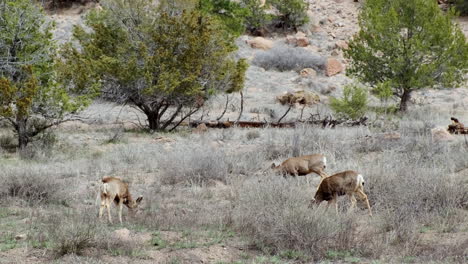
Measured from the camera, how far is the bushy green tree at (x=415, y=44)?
2177cm

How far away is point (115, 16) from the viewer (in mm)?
18188

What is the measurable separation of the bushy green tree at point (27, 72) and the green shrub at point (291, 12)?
2790 cm

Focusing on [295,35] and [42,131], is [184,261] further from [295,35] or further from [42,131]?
[295,35]

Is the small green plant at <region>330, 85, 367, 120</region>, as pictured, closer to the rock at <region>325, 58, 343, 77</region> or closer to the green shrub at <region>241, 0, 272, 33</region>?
the rock at <region>325, 58, 343, 77</region>

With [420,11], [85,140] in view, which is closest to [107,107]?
[85,140]

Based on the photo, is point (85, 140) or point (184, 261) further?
point (85, 140)

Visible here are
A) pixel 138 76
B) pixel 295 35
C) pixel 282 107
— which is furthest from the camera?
pixel 295 35

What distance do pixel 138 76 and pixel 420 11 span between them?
11.6 metres

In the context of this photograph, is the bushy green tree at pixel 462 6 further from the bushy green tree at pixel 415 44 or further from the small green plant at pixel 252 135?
the small green plant at pixel 252 135

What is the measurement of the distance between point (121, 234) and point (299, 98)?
724 inches

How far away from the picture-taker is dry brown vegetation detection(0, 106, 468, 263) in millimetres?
6121

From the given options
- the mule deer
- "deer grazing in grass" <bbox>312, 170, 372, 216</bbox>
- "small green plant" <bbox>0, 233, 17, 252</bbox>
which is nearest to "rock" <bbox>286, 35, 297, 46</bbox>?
the mule deer

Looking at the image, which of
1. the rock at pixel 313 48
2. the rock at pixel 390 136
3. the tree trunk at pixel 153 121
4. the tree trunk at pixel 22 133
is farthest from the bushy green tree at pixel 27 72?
the rock at pixel 313 48

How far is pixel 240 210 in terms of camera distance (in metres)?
7.50
